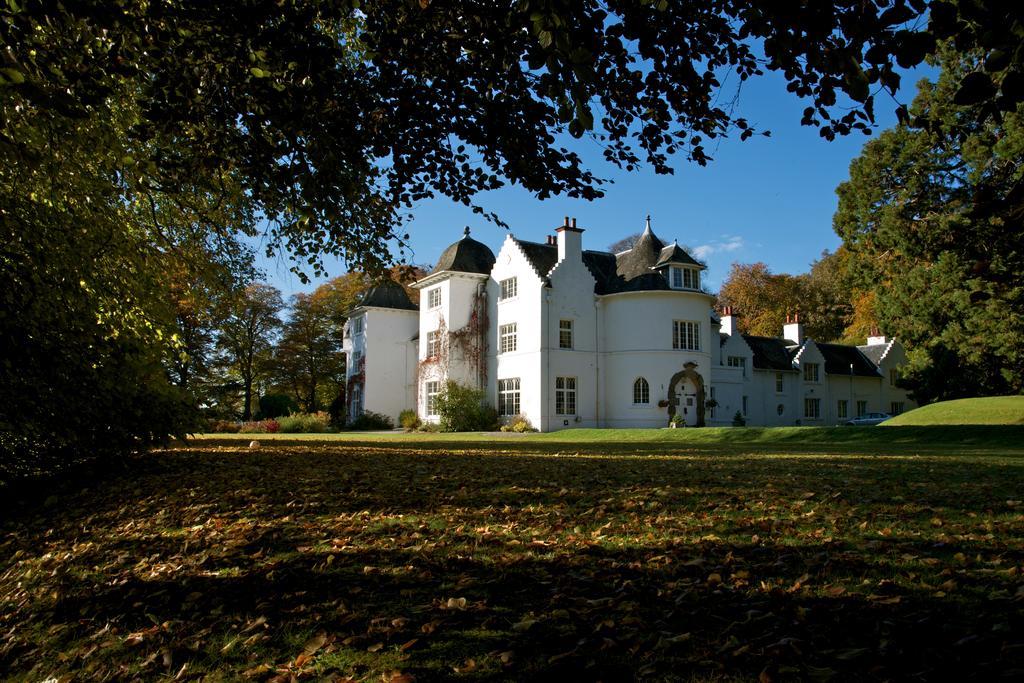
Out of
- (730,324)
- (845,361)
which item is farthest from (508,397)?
(845,361)

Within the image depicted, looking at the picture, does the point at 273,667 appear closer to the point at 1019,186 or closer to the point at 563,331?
the point at 1019,186

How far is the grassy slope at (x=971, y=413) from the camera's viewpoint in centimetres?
2827

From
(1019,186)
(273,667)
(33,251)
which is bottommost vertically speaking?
(273,667)

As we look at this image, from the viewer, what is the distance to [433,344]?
4022cm

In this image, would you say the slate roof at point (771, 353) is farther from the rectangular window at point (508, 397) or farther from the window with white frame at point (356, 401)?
the window with white frame at point (356, 401)

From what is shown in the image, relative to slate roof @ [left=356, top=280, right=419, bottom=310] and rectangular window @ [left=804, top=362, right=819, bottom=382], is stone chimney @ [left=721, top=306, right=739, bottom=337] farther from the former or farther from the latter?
slate roof @ [left=356, top=280, right=419, bottom=310]

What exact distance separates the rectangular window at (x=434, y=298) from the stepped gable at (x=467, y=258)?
112 cm

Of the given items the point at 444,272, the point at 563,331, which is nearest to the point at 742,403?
the point at 563,331

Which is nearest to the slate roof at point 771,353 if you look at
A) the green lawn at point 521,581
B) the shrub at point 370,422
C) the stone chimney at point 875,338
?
the stone chimney at point 875,338

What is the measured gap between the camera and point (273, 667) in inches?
157

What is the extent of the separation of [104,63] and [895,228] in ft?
83.7

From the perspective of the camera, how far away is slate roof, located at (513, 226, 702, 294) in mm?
34812

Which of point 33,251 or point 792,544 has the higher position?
point 33,251

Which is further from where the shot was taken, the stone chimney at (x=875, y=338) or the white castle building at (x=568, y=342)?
the stone chimney at (x=875, y=338)
